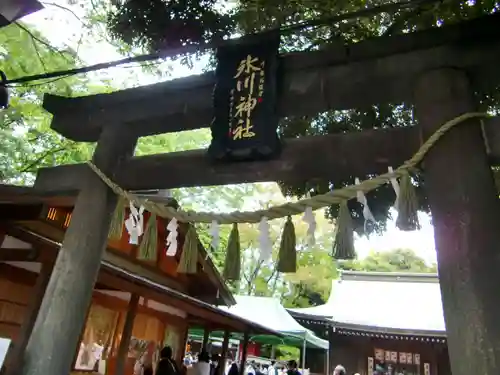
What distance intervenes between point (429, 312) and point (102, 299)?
38.5 feet

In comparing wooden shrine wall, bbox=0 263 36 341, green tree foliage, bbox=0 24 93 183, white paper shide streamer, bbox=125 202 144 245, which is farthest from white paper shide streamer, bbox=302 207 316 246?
green tree foliage, bbox=0 24 93 183

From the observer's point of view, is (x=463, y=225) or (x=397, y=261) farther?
(x=397, y=261)

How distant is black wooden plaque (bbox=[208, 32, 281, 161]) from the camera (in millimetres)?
2953

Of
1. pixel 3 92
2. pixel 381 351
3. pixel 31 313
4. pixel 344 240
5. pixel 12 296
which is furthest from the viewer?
pixel 381 351

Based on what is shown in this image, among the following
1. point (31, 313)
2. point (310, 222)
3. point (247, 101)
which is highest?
point (247, 101)

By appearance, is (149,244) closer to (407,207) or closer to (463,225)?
(407,207)

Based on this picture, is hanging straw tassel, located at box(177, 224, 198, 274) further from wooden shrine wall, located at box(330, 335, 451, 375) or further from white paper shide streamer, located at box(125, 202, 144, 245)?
wooden shrine wall, located at box(330, 335, 451, 375)

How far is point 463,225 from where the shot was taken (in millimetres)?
2135

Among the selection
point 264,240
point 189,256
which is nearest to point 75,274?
point 189,256

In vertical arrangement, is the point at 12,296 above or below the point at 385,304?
below

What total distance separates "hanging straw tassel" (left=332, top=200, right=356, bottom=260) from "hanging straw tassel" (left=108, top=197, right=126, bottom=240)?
69.8 inches

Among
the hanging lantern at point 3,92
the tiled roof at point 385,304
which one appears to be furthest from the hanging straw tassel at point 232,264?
the tiled roof at point 385,304

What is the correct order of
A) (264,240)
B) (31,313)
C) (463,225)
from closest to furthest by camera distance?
(463,225) < (264,240) < (31,313)

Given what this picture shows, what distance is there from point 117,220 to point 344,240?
73.3 inches
